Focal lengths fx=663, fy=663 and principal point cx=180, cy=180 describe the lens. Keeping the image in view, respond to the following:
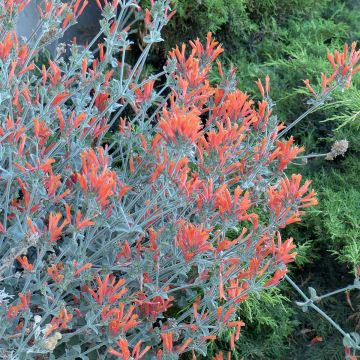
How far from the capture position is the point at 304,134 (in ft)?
10.2

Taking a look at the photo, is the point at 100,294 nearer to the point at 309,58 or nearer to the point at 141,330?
the point at 141,330

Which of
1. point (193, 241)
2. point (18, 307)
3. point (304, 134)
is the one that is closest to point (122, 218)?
point (193, 241)

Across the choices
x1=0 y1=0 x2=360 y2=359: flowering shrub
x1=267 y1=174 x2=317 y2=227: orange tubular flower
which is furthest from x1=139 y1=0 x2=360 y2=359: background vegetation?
x1=267 y1=174 x2=317 y2=227: orange tubular flower

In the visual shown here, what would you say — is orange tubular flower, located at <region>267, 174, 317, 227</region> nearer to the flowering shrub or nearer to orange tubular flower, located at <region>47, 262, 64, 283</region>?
the flowering shrub

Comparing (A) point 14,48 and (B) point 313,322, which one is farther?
(B) point 313,322

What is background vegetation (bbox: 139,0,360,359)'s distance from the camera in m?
2.61

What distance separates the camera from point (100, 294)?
1682 millimetres

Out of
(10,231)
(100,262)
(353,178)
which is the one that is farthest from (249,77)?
(10,231)

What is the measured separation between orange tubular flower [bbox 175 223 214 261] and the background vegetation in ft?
2.43

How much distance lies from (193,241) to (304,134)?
62.9 inches

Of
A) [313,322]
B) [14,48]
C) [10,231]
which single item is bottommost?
[313,322]

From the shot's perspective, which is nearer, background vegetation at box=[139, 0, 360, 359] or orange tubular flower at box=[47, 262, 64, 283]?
orange tubular flower at box=[47, 262, 64, 283]

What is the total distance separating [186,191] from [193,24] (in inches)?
69.9

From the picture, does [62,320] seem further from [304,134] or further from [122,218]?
[304,134]
